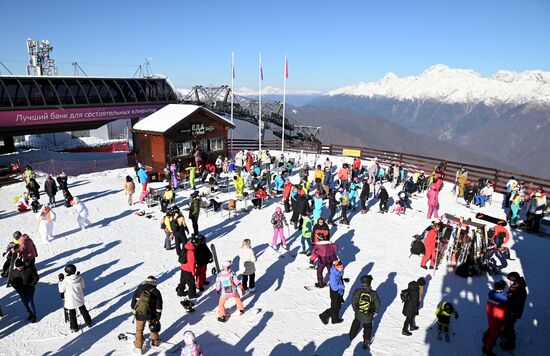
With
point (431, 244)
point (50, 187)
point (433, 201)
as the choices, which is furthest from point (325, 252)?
point (50, 187)

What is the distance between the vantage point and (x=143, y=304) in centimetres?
675

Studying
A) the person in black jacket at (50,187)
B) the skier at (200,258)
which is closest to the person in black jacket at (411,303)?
the skier at (200,258)

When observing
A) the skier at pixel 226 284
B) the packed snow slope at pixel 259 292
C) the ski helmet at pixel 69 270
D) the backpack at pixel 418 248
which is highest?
the ski helmet at pixel 69 270

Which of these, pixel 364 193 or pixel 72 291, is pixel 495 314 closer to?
pixel 72 291

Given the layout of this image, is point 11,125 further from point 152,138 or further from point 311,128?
point 311,128

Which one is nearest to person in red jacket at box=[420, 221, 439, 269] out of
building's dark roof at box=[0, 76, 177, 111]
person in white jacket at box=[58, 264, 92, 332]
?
person in white jacket at box=[58, 264, 92, 332]

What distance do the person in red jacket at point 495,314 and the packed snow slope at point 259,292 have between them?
0.41 meters

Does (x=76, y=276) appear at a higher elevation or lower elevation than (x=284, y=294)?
higher

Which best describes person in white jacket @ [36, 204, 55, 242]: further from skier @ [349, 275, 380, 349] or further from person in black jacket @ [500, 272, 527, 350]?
person in black jacket @ [500, 272, 527, 350]

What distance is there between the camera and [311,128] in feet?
127

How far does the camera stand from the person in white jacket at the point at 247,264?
8.96 meters

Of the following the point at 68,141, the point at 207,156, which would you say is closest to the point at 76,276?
the point at 207,156

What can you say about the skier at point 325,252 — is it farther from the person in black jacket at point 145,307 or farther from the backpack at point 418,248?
the person in black jacket at point 145,307

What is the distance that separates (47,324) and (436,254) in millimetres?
10227
